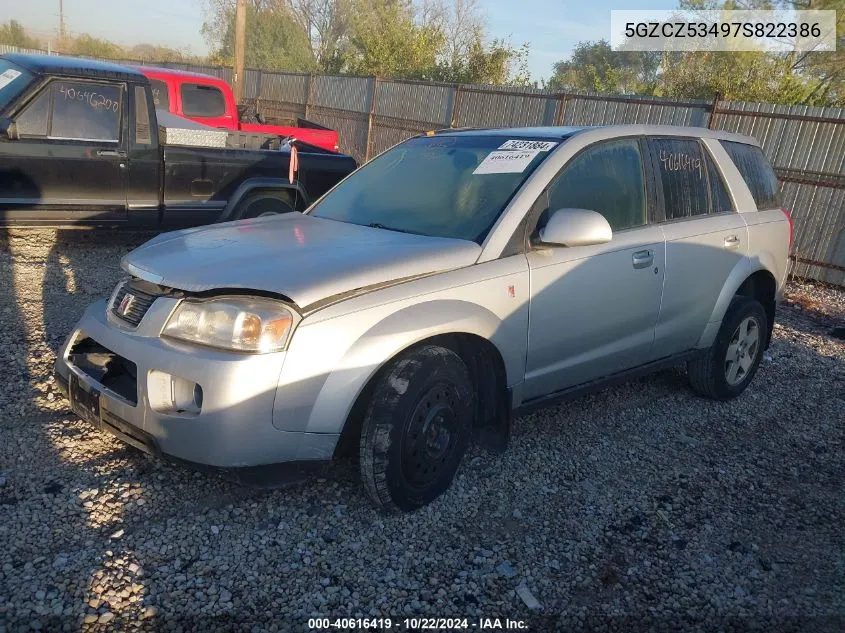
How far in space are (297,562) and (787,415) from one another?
3.70 meters

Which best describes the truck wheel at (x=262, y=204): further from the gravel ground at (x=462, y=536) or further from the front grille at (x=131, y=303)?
the front grille at (x=131, y=303)

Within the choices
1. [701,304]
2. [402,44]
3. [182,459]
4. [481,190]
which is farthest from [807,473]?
[402,44]

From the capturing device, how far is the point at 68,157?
23.1 feet

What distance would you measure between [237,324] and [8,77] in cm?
597

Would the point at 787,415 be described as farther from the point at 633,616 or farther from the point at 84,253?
the point at 84,253

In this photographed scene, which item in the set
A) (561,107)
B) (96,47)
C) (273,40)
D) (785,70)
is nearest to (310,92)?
(561,107)

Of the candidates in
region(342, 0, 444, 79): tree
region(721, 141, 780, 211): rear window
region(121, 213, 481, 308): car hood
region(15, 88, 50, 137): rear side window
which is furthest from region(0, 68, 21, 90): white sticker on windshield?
region(342, 0, 444, 79): tree

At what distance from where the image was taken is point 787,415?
198 inches

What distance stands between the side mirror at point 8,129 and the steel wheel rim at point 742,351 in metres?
6.39

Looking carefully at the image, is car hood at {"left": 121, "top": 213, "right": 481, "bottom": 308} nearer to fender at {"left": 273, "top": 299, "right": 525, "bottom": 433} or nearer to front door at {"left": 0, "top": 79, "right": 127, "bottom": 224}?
fender at {"left": 273, "top": 299, "right": 525, "bottom": 433}

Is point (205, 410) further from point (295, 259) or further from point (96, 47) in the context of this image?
point (96, 47)

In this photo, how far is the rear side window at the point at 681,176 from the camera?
4.39 metres

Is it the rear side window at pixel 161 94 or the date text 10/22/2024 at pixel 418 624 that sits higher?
the rear side window at pixel 161 94

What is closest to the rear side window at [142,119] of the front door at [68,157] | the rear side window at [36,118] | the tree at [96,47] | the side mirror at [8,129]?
the front door at [68,157]
